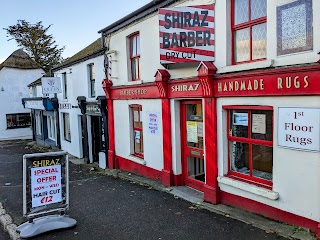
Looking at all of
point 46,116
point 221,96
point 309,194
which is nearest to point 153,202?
point 221,96

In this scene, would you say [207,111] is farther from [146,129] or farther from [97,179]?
[97,179]

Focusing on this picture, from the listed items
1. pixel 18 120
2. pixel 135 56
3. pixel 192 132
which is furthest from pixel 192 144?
pixel 18 120

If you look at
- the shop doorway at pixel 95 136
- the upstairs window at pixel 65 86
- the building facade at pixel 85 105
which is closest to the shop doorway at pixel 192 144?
the building facade at pixel 85 105

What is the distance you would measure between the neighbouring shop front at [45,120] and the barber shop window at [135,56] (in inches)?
396

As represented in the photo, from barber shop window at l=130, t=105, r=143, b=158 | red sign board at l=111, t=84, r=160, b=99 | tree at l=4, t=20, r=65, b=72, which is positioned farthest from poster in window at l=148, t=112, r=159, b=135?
tree at l=4, t=20, r=65, b=72

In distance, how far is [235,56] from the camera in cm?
694

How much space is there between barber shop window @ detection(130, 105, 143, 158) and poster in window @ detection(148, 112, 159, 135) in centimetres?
86

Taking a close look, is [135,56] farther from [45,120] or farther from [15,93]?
[15,93]

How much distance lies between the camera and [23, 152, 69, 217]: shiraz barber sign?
20.5 ft

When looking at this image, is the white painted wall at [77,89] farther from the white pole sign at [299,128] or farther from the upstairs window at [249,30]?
the white pole sign at [299,128]

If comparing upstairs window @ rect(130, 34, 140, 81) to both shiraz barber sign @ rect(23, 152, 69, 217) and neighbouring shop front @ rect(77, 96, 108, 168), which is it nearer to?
neighbouring shop front @ rect(77, 96, 108, 168)

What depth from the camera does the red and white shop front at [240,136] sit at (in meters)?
5.41

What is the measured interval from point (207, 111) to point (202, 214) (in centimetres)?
241

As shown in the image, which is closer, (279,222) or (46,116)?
(279,222)
